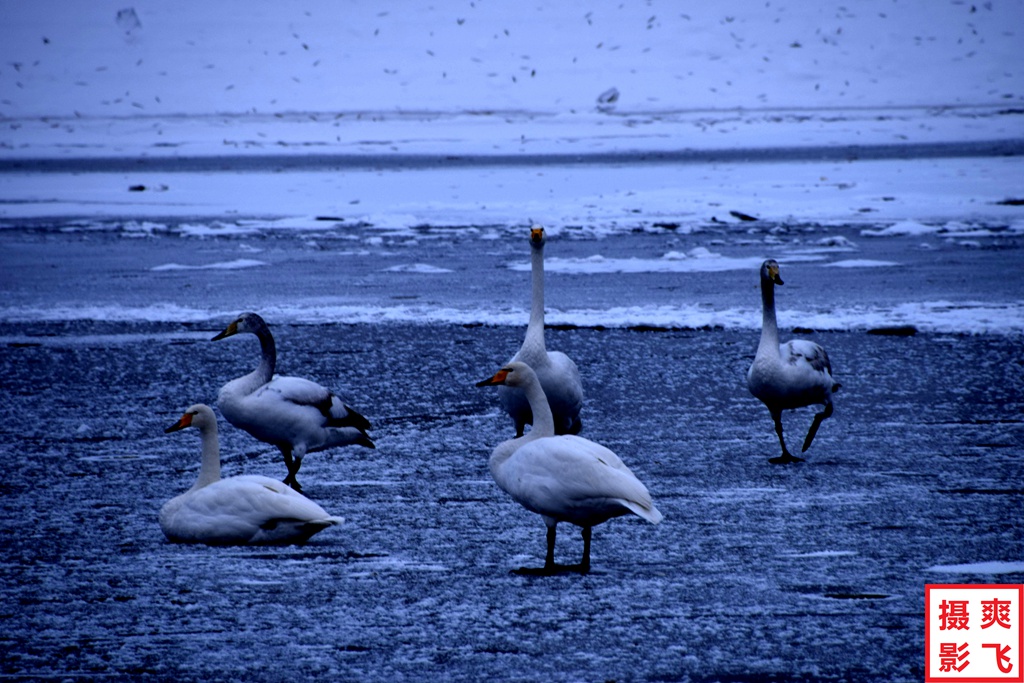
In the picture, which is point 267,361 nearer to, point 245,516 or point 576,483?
point 245,516

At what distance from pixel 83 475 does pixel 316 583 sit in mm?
2061

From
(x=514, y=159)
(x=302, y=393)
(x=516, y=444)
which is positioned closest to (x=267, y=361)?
(x=302, y=393)

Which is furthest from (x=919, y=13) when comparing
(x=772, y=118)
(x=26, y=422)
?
(x=26, y=422)

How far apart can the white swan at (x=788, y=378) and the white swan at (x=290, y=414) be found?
78.9 inches

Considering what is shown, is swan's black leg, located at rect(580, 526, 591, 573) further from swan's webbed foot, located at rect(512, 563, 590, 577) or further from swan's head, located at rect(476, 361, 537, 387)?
swan's head, located at rect(476, 361, 537, 387)

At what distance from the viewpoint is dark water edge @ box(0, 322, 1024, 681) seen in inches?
155

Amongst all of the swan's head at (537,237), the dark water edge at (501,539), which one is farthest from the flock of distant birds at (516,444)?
the swan's head at (537,237)

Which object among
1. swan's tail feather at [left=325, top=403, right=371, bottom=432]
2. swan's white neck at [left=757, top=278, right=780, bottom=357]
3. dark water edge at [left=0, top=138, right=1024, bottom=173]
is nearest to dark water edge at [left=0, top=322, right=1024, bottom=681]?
swan's tail feather at [left=325, top=403, right=371, bottom=432]

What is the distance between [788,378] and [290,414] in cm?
241

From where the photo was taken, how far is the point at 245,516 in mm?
4926

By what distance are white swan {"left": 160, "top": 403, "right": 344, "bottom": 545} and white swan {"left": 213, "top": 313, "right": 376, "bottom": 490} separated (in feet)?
3.11

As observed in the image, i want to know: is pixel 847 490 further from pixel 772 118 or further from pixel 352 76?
pixel 352 76

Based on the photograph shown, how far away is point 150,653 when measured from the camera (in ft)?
12.9

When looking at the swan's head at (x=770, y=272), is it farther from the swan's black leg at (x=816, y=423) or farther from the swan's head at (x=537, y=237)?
the swan's head at (x=537, y=237)
